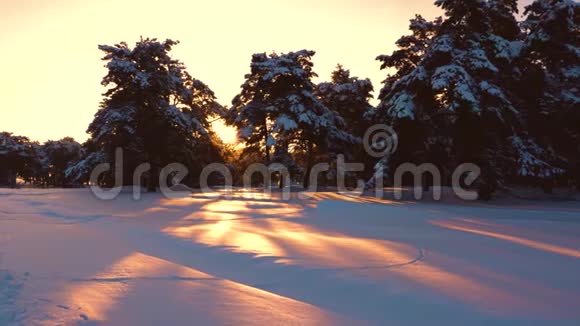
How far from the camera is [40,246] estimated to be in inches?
249

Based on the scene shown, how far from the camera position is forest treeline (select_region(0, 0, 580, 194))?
2045 cm

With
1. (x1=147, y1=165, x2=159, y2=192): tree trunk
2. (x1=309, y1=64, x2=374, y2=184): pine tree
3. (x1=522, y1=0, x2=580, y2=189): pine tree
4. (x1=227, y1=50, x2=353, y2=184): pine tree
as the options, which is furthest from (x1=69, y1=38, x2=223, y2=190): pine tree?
(x1=522, y1=0, x2=580, y2=189): pine tree

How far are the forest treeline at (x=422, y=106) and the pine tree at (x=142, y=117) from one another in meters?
0.07

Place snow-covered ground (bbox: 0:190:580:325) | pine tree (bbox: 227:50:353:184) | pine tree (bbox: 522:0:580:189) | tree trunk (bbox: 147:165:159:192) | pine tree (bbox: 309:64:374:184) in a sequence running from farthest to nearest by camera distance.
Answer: pine tree (bbox: 309:64:374:184)
pine tree (bbox: 227:50:353:184)
tree trunk (bbox: 147:165:159:192)
pine tree (bbox: 522:0:580:189)
snow-covered ground (bbox: 0:190:580:325)

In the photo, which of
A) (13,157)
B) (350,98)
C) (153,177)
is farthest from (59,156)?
(350,98)

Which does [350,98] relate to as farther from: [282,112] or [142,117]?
[142,117]

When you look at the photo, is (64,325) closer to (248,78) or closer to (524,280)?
(524,280)

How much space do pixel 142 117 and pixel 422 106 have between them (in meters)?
16.8

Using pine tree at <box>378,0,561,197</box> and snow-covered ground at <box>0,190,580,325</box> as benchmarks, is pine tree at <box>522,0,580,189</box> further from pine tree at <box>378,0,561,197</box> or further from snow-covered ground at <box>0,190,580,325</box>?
snow-covered ground at <box>0,190,580,325</box>

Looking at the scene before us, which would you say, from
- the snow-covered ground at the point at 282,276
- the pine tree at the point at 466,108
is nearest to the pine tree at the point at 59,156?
the pine tree at the point at 466,108

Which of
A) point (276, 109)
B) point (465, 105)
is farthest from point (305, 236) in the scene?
point (276, 109)

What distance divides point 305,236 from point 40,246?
4.81 meters

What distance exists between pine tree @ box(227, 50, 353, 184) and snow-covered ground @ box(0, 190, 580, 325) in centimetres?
1917

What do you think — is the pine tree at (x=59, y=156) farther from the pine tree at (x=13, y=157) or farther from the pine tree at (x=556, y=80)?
the pine tree at (x=556, y=80)
